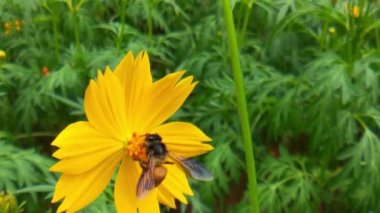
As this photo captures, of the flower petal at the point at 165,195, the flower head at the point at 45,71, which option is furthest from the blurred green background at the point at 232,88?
the flower petal at the point at 165,195

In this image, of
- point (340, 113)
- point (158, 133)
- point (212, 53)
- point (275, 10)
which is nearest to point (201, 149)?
point (158, 133)

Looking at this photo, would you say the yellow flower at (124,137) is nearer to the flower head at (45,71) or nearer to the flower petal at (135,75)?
the flower petal at (135,75)

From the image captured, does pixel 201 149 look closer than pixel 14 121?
Yes

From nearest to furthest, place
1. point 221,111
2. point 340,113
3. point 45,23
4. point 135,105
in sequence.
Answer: point 135,105 → point 340,113 → point 221,111 → point 45,23

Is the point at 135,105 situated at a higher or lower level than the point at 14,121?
higher

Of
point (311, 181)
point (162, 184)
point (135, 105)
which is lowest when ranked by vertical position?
point (311, 181)

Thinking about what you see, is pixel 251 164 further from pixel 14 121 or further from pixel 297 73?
pixel 297 73

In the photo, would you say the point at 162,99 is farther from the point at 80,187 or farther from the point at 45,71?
the point at 45,71

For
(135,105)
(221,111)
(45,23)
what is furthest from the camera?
(45,23)
